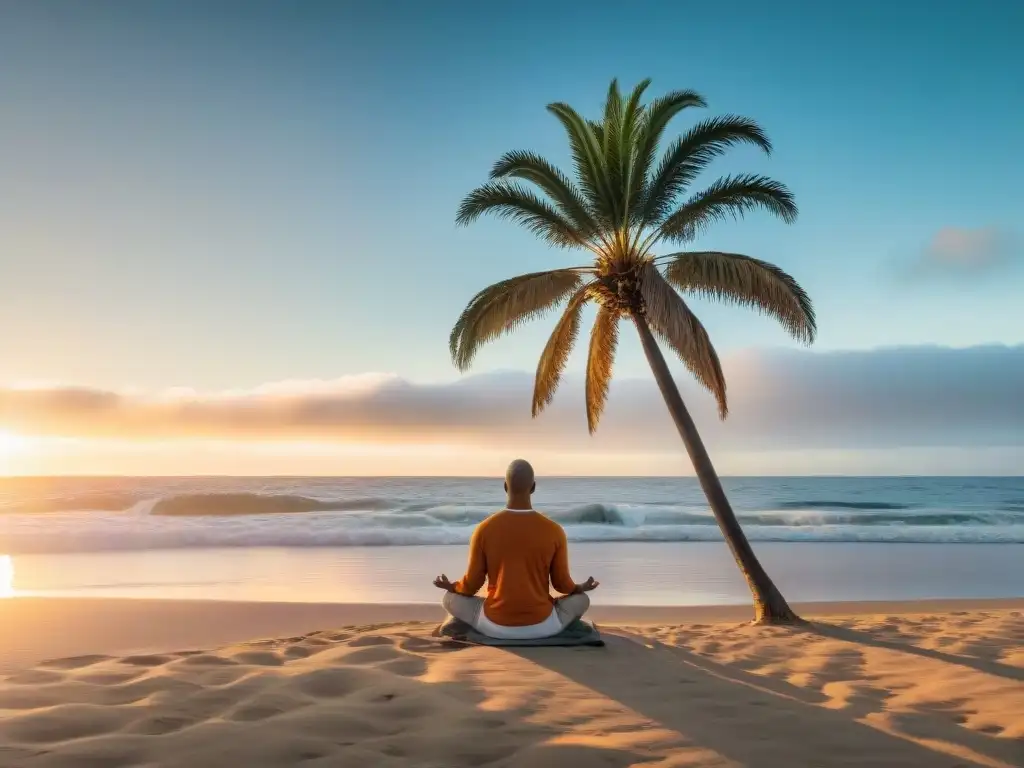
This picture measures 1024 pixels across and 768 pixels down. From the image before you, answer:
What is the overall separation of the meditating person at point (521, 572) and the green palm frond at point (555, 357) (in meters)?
5.19

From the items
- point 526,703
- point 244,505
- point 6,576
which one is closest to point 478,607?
point 526,703

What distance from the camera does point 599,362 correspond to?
1187 centimetres

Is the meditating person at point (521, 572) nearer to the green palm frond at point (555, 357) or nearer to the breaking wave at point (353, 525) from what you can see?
the green palm frond at point (555, 357)

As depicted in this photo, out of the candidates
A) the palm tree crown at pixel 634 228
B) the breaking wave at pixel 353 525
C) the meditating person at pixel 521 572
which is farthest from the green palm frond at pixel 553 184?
the breaking wave at pixel 353 525

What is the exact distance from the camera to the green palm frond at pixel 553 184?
10.6 meters

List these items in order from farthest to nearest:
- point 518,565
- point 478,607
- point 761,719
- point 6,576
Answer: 1. point 6,576
2. point 478,607
3. point 518,565
4. point 761,719

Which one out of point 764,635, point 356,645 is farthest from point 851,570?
point 356,645

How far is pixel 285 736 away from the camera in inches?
152

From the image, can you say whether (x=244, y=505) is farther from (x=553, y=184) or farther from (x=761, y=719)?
A: (x=761, y=719)

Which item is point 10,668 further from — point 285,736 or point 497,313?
point 497,313

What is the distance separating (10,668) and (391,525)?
20092 millimetres

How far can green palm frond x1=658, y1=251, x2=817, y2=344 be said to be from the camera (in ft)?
31.8

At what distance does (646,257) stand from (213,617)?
7.73 meters

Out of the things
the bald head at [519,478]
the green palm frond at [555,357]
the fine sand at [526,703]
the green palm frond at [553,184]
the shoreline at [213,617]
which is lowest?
the shoreline at [213,617]
